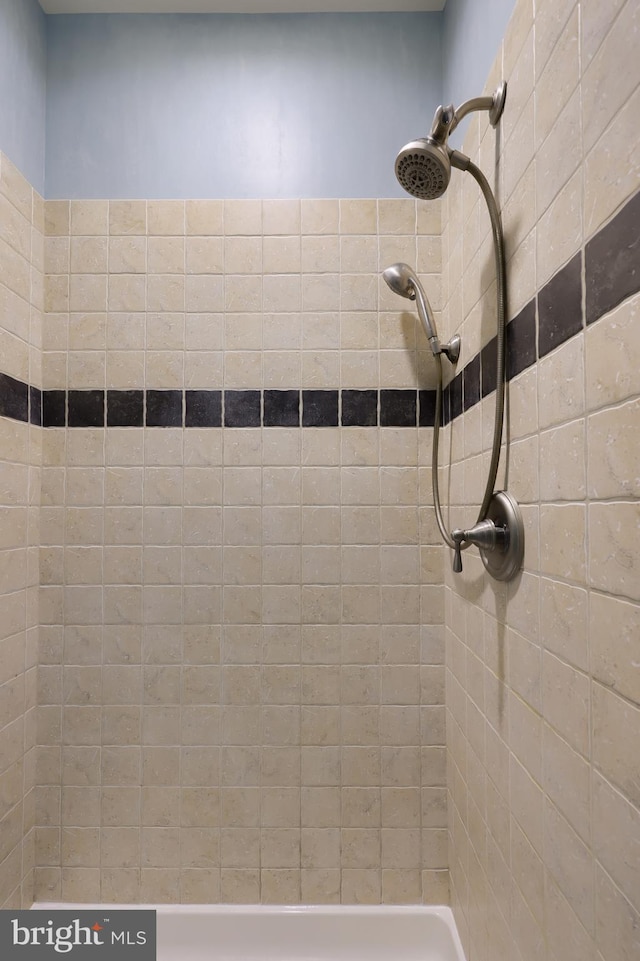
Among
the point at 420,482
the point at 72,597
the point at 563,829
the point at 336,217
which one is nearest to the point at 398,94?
the point at 336,217

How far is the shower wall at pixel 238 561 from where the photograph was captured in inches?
68.7

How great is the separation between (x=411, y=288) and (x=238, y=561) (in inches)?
35.8

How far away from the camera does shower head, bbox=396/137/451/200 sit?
3.85ft

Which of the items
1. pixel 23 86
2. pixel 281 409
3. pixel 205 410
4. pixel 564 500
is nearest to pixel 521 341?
pixel 564 500

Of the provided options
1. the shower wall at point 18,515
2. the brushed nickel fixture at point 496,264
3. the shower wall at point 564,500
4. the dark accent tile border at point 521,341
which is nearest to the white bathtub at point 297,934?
the shower wall at point 18,515

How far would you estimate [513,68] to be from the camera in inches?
43.8

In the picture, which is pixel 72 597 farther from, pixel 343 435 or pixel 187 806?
pixel 343 435

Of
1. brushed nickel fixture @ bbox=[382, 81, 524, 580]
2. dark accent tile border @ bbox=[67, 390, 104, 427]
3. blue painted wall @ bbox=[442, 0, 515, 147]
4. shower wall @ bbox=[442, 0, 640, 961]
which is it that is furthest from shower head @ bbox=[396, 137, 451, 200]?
dark accent tile border @ bbox=[67, 390, 104, 427]

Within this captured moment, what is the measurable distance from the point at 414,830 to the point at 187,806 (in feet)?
2.12

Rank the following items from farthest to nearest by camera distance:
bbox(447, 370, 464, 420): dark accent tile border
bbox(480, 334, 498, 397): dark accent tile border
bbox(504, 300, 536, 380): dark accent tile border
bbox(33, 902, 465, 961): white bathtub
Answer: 1. bbox(33, 902, 465, 961): white bathtub
2. bbox(447, 370, 464, 420): dark accent tile border
3. bbox(480, 334, 498, 397): dark accent tile border
4. bbox(504, 300, 536, 380): dark accent tile border

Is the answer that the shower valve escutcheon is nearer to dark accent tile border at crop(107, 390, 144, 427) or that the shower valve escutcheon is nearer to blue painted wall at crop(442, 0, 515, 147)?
blue painted wall at crop(442, 0, 515, 147)

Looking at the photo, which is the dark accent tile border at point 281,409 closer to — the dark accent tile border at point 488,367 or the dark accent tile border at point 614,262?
the dark accent tile border at point 488,367

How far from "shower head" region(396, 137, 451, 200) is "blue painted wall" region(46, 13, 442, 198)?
0.61 m

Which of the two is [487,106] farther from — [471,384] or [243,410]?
[243,410]
